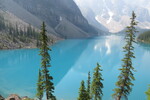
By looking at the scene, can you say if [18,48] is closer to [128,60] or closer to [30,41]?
[30,41]

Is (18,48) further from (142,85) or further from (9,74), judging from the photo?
(142,85)

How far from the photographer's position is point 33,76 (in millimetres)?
62062

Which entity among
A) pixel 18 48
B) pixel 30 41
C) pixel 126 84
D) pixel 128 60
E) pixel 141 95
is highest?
pixel 30 41

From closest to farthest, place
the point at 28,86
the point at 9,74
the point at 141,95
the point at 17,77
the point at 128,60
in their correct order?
the point at 128,60
the point at 141,95
the point at 28,86
the point at 17,77
the point at 9,74

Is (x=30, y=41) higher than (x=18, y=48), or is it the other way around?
(x=30, y=41)

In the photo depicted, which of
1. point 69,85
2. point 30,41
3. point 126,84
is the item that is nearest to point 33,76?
point 69,85

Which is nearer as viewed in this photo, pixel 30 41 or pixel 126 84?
pixel 126 84

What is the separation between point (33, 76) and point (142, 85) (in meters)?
41.2

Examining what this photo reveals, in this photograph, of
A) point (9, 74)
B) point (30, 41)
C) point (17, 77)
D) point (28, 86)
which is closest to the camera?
point (28, 86)

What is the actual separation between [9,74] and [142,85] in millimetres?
Result: 52823

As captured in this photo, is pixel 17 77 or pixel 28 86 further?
pixel 17 77

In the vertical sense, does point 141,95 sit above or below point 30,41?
below

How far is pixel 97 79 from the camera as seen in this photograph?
27.3 m

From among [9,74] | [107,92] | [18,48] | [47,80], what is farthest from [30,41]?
[47,80]
